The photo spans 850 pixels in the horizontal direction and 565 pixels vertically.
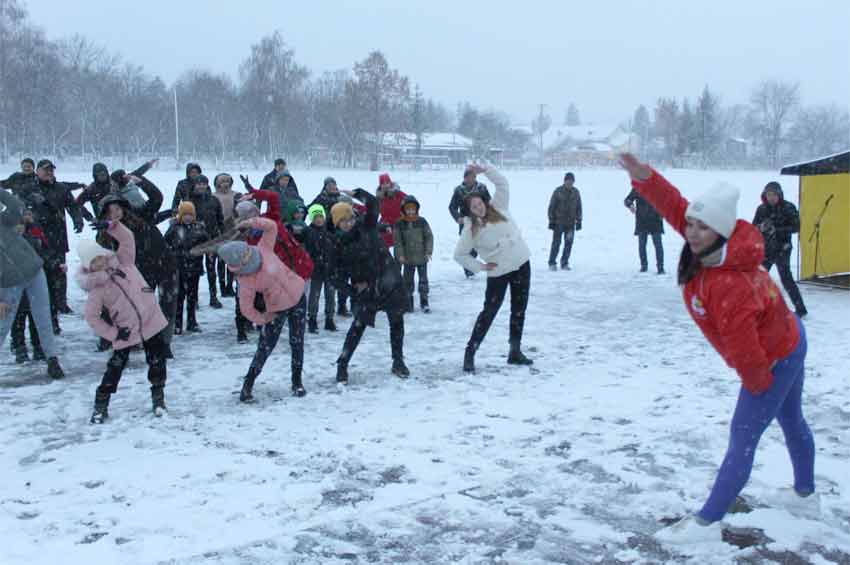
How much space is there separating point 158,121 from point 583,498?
2689 inches

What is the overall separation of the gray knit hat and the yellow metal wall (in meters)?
10.1

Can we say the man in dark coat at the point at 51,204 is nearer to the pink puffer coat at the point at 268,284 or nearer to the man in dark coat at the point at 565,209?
the pink puffer coat at the point at 268,284

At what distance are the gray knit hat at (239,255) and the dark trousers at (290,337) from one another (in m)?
0.57

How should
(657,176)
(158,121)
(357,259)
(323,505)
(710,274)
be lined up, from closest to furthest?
1. (710,274)
2. (657,176)
3. (323,505)
4. (357,259)
5. (158,121)

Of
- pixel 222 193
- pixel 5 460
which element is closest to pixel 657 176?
pixel 5 460

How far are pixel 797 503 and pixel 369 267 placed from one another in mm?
4062

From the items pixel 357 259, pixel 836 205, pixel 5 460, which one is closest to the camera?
pixel 5 460

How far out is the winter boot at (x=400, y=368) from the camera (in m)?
7.30

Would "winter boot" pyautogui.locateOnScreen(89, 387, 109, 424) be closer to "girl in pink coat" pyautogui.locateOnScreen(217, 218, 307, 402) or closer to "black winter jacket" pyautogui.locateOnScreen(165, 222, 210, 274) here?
"girl in pink coat" pyautogui.locateOnScreen(217, 218, 307, 402)

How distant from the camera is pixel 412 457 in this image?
518 cm

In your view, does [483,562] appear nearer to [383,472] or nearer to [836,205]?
[383,472]

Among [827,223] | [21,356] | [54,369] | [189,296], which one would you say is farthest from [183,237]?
[827,223]

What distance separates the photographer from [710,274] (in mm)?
3600

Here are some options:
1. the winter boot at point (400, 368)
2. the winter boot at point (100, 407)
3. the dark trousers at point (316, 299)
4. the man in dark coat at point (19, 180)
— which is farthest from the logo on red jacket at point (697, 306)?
the man in dark coat at point (19, 180)
